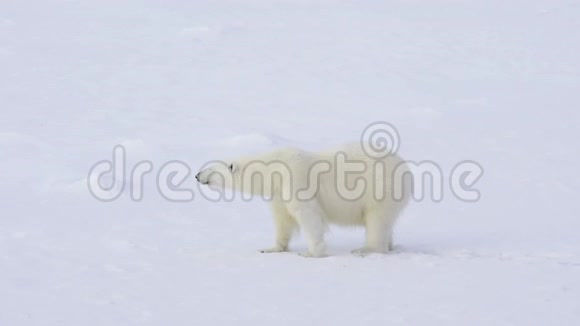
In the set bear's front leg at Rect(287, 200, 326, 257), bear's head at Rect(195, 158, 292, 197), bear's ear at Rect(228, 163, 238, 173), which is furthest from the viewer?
bear's ear at Rect(228, 163, 238, 173)

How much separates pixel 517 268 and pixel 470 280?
515mm

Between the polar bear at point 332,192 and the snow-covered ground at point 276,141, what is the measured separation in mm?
278

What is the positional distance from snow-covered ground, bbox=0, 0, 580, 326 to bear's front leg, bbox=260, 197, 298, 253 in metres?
0.19

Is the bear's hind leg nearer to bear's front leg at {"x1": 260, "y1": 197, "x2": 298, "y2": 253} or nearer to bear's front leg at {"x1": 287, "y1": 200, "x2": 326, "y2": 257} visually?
bear's front leg at {"x1": 287, "y1": 200, "x2": 326, "y2": 257}

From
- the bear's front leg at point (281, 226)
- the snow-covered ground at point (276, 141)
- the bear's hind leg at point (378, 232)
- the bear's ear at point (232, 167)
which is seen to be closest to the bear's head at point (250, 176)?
the bear's ear at point (232, 167)

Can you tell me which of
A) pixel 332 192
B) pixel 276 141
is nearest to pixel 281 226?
pixel 332 192

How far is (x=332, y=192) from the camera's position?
698 cm

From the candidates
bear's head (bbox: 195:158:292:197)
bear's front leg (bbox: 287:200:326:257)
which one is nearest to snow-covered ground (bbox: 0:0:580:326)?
bear's front leg (bbox: 287:200:326:257)

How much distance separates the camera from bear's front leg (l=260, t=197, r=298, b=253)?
279 inches

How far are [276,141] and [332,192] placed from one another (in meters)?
4.30

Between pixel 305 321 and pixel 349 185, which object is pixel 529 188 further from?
pixel 305 321

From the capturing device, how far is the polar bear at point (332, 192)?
6.89 m

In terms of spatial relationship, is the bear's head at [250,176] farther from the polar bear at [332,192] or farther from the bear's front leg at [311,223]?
the bear's front leg at [311,223]

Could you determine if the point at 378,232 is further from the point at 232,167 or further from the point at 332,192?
the point at 232,167
